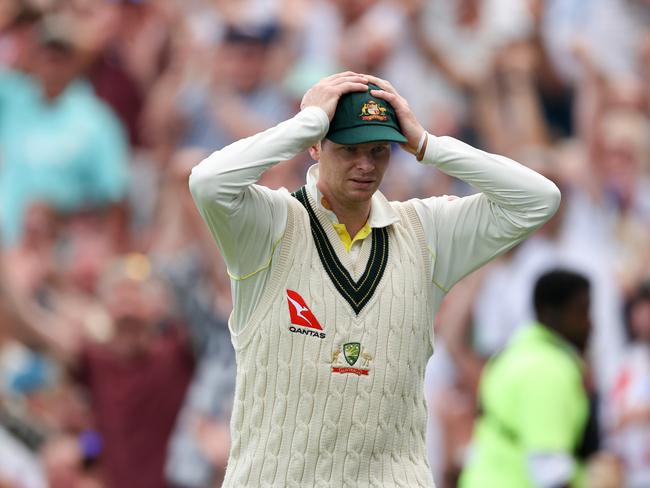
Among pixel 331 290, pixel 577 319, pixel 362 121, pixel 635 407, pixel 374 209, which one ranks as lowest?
pixel 635 407

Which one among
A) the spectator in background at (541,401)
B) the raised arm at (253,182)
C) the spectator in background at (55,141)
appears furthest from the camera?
the spectator in background at (55,141)

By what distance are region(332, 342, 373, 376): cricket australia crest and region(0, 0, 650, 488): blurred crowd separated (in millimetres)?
3187

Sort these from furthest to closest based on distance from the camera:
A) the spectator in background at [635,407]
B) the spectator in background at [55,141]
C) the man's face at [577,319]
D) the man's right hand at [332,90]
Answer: the spectator in background at [55,141] → the spectator in background at [635,407] → the man's face at [577,319] → the man's right hand at [332,90]

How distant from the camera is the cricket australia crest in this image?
480 cm

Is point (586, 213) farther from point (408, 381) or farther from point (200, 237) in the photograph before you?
point (408, 381)

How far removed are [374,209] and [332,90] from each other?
443 millimetres

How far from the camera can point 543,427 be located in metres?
6.67

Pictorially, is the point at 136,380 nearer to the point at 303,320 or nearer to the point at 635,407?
the point at 635,407

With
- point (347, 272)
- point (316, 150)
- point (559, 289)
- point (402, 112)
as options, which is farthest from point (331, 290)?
point (559, 289)

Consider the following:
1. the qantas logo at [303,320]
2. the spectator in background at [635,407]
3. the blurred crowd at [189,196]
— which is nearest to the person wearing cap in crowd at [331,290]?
the qantas logo at [303,320]

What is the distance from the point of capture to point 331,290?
4.85m

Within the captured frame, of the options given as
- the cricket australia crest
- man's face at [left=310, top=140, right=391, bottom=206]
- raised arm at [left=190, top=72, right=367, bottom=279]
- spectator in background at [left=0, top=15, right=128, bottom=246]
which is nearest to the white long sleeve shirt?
raised arm at [left=190, top=72, right=367, bottom=279]

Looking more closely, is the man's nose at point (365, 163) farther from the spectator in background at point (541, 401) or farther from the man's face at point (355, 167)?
the spectator in background at point (541, 401)

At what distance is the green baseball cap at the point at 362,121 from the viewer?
475 cm
